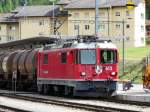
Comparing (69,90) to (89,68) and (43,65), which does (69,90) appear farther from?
(43,65)

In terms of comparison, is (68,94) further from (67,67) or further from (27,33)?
(27,33)

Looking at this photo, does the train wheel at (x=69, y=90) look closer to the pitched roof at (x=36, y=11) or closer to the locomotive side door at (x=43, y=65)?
the locomotive side door at (x=43, y=65)

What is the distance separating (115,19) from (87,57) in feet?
221

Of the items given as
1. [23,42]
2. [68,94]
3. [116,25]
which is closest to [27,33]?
[116,25]

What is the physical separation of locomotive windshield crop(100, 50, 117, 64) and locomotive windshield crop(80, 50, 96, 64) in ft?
1.46

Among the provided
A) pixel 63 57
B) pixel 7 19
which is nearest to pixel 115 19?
pixel 7 19

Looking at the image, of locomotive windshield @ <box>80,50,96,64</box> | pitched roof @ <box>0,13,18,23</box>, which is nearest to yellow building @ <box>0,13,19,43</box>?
pitched roof @ <box>0,13,18,23</box>

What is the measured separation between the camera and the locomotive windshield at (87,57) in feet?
92.8

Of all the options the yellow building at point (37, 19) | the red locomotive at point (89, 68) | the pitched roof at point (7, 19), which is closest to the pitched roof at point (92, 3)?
the yellow building at point (37, 19)

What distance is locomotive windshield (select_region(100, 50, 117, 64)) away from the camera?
28672 mm

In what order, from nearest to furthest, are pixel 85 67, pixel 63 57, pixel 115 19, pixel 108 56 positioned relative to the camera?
pixel 85 67, pixel 108 56, pixel 63 57, pixel 115 19

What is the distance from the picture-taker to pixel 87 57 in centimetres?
2839

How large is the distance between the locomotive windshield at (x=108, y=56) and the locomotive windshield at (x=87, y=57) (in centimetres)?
44

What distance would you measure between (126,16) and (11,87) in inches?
2211
